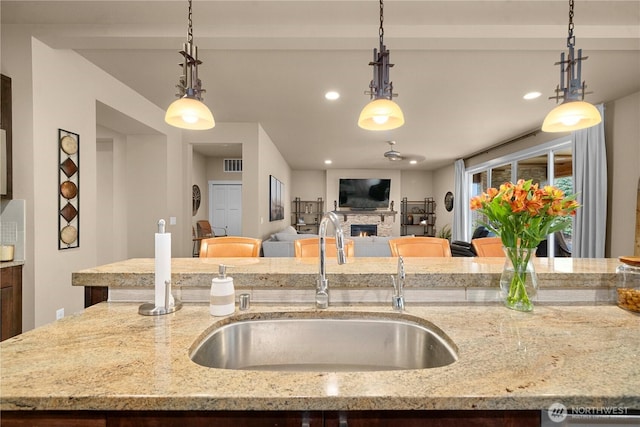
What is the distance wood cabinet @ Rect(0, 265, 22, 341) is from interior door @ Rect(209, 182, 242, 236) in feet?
15.8

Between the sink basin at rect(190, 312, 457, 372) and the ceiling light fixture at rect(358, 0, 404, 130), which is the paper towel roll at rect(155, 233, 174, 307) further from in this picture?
the ceiling light fixture at rect(358, 0, 404, 130)

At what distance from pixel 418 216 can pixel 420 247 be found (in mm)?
7470

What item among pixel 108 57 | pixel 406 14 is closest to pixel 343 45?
pixel 406 14

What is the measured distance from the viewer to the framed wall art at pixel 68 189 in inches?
101

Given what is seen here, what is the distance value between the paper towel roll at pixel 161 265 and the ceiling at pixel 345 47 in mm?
1835

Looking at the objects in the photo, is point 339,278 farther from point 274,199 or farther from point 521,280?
point 274,199

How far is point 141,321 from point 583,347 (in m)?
1.30

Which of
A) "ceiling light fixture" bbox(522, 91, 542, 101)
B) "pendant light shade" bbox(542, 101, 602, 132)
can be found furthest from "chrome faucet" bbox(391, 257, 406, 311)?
"ceiling light fixture" bbox(522, 91, 542, 101)

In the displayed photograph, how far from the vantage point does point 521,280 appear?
1.12 metres

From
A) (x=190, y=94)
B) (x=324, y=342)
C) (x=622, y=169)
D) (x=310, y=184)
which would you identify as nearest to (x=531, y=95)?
(x=622, y=169)

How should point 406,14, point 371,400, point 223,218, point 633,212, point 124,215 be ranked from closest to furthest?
point 371,400, point 406,14, point 633,212, point 124,215, point 223,218

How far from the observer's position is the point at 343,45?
2.39 m

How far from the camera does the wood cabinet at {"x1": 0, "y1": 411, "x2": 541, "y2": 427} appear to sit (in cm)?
61

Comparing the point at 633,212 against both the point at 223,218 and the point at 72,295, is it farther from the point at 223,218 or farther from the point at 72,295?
the point at 223,218
